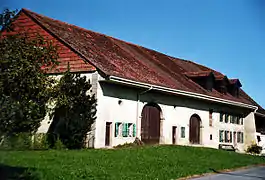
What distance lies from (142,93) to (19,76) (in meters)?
13.3

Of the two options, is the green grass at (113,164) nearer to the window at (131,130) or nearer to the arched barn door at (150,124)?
the window at (131,130)

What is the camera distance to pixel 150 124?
2458 centimetres

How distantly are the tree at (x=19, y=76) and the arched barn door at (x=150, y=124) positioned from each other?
34.3ft

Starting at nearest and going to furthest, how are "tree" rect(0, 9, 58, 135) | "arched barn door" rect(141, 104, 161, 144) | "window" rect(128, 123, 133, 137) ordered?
"tree" rect(0, 9, 58, 135) < "window" rect(128, 123, 133, 137) < "arched barn door" rect(141, 104, 161, 144)

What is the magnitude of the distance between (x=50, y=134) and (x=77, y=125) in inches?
81.1

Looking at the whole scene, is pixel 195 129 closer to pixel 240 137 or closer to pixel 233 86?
pixel 233 86

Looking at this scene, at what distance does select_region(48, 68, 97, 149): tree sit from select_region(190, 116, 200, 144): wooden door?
10303 mm

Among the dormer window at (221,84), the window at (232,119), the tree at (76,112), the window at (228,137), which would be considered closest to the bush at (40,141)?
the tree at (76,112)

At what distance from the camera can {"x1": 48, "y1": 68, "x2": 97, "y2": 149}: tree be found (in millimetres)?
19781

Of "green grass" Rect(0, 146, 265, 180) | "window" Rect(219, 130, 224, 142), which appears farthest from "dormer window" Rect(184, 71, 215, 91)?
"green grass" Rect(0, 146, 265, 180)

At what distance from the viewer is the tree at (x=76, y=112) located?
19.8m

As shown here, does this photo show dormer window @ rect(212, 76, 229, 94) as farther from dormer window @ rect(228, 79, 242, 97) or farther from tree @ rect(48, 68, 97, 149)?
tree @ rect(48, 68, 97, 149)

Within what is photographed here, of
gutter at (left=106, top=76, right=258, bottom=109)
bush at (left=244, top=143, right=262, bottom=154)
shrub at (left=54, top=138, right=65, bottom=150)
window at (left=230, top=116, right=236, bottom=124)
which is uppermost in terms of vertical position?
gutter at (left=106, top=76, right=258, bottom=109)

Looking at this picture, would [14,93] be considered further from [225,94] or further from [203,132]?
[225,94]
